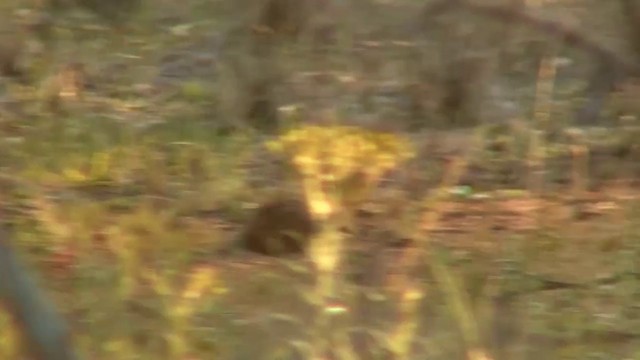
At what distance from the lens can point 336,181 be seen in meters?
3.73

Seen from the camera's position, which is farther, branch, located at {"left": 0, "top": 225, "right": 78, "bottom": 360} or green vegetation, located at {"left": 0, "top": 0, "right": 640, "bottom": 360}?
green vegetation, located at {"left": 0, "top": 0, "right": 640, "bottom": 360}

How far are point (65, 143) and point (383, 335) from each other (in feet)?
8.73

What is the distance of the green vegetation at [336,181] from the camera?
3982mm

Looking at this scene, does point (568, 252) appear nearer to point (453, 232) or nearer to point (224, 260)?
point (453, 232)

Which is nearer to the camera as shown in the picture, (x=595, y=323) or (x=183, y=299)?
(x=183, y=299)

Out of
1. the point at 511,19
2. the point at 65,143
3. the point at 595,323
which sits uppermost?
the point at 511,19

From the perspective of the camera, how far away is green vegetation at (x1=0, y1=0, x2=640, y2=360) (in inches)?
157

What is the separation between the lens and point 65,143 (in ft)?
19.8

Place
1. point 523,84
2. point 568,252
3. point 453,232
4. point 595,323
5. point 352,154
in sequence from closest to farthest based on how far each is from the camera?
point 352,154
point 595,323
point 568,252
point 453,232
point 523,84

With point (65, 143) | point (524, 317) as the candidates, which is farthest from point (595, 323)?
point (65, 143)

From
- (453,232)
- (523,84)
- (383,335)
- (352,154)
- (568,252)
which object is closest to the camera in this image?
(352,154)

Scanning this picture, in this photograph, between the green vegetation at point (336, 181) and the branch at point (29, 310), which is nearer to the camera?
the branch at point (29, 310)

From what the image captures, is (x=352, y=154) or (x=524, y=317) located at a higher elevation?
(x=352, y=154)

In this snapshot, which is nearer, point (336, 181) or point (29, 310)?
point (29, 310)
